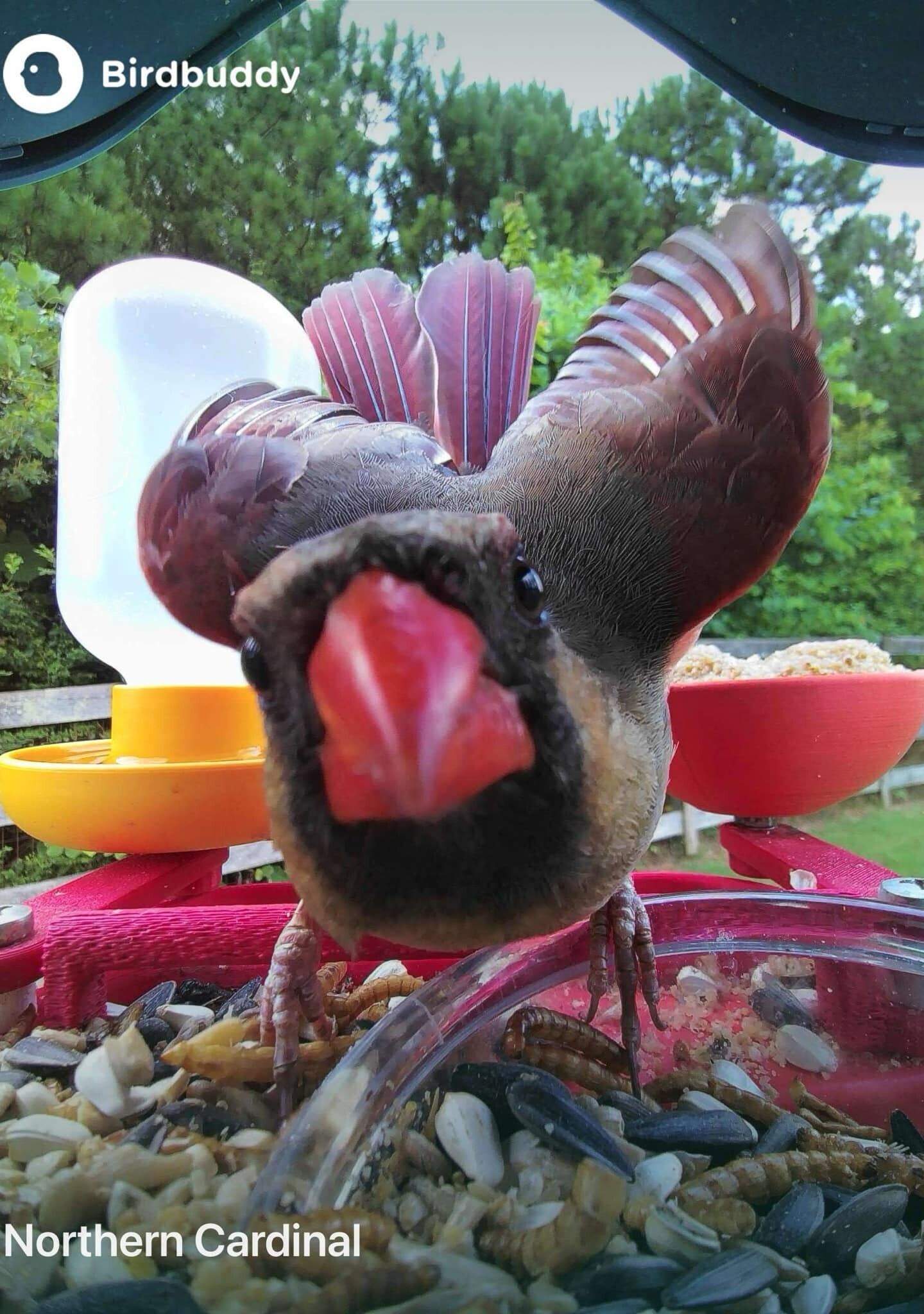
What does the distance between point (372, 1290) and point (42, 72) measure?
34.4 inches

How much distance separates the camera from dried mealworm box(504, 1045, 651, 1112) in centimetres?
66

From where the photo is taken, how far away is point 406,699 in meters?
0.43

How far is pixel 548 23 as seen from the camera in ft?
2.44

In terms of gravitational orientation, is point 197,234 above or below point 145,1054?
above

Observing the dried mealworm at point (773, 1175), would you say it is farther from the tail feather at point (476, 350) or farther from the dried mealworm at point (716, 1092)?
the tail feather at point (476, 350)

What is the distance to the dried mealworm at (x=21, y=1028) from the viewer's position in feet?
2.53

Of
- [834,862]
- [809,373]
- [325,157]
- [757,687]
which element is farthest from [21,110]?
[834,862]

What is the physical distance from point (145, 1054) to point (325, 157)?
0.92 meters

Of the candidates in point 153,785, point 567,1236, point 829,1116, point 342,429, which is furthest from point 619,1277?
point 342,429

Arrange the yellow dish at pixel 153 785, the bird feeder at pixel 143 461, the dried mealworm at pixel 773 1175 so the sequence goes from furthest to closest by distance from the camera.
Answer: the bird feeder at pixel 143 461 → the yellow dish at pixel 153 785 → the dried mealworm at pixel 773 1175

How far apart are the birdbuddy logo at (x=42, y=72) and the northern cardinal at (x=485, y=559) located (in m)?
0.33

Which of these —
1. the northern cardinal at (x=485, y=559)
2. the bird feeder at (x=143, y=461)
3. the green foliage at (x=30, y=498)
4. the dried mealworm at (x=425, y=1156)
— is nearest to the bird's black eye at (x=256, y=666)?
the northern cardinal at (x=485, y=559)

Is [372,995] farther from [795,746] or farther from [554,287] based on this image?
[554,287]

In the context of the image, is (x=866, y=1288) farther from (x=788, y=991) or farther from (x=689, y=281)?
(x=689, y=281)
